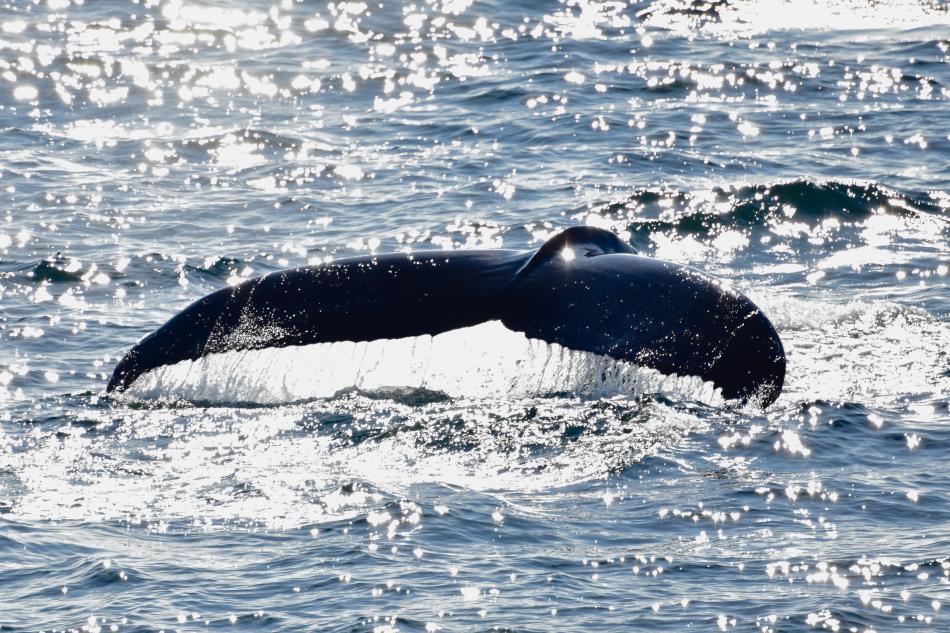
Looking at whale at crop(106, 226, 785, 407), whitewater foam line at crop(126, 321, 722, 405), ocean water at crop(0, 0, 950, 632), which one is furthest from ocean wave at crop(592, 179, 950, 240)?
whitewater foam line at crop(126, 321, 722, 405)

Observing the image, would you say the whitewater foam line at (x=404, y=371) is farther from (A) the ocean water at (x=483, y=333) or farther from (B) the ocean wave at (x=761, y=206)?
(B) the ocean wave at (x=761, y=206)

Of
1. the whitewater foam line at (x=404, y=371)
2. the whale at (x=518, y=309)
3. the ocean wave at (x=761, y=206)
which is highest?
the whale at (x=518, y=309)

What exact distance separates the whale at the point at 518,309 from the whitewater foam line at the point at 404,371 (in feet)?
0.19

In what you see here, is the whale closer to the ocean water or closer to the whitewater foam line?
the whitewater foam line

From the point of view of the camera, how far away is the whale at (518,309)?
27.1 ft

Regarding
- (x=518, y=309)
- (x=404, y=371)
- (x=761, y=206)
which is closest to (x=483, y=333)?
(x=518, y=309)

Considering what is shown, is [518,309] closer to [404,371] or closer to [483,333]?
[483,333]

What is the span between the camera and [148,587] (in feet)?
24.2

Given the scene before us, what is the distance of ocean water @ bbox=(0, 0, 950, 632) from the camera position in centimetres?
739

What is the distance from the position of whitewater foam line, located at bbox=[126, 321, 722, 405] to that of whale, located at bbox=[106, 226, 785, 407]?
2.3 inches

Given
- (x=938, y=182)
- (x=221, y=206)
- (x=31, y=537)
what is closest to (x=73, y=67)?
(x=221, y=206)

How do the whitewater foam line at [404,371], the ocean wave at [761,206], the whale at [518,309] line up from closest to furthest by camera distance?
1. the whale at [518,309]
2. the whitewater foam line at [404,371]
3. the ocean wave at [761,206]

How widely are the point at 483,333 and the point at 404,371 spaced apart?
562 mm

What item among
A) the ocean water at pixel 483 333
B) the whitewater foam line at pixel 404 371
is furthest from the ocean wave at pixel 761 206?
the whitewater foam line at pixel 404 371
